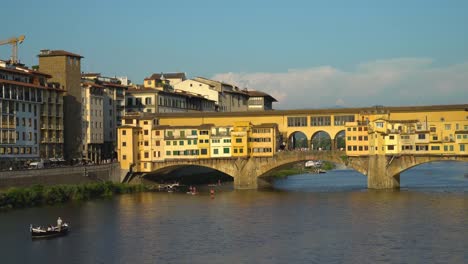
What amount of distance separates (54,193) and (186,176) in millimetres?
28633

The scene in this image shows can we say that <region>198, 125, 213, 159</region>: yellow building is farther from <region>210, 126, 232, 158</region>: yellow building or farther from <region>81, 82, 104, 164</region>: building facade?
<region>81, 82, 104, 164</region>: building facade

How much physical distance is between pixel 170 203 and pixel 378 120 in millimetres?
22669

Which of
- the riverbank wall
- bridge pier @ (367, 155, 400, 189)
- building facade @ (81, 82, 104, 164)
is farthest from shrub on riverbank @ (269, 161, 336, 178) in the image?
the riverbank wall

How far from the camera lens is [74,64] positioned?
80.3 m

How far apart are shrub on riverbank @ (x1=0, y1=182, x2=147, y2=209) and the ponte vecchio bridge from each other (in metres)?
8.26

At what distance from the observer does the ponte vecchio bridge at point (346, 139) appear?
231 feet

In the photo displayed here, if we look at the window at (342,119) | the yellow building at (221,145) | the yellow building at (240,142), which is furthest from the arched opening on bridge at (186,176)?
the window at (342,119)

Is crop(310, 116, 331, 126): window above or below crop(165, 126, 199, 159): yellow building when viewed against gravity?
above

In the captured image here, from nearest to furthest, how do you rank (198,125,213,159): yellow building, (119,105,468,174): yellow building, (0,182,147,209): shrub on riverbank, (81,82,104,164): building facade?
1. (0,182,147,209): shrub on riverbank
2. (119,105,468,174): yellow building
3. (198,125,213,159): yellow building
4. (81,82,104,164): building facade

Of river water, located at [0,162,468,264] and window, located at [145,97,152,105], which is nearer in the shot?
river water, located at [0,162,468,264]

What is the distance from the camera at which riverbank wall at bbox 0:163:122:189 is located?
5956 centimetres

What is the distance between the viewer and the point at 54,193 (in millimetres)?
60906

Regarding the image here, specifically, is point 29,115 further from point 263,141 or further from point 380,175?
point 380,175

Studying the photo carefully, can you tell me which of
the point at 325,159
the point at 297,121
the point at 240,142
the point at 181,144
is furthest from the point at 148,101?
the point at 325,159
